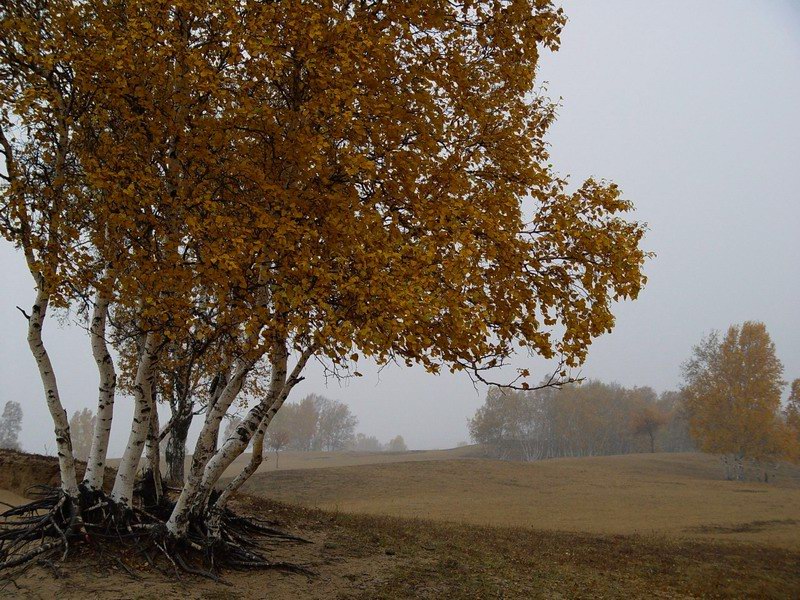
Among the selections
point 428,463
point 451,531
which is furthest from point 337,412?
point 451,531

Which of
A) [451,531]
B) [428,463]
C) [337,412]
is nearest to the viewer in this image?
[451,531]

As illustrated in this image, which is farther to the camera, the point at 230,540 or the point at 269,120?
the point at 230,540

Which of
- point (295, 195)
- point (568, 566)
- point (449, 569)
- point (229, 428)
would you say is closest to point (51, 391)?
point (295, 195)

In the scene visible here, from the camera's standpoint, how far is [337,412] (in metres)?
138

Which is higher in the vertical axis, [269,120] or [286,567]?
[269,120]

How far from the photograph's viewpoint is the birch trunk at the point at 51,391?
29.5 ft

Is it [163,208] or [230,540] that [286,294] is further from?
[230,540]

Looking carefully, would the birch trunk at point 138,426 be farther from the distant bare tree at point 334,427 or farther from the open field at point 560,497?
the distant bare tree at point 334,427

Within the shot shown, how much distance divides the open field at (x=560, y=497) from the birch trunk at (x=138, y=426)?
34.1 feet

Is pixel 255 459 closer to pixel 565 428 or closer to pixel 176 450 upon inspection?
pixel 176 450

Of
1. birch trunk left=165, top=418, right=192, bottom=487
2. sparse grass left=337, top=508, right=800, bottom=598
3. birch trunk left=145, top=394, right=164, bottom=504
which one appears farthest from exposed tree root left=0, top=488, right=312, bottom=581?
birch trunk left=165, top=418, right=192, bottom=487

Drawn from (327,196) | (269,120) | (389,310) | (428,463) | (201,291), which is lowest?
(428,463)

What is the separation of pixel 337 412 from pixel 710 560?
12885 cm

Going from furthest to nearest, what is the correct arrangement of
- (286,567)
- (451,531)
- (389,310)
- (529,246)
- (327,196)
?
(451,531) → (286,567) → (529,246) → (327,196) → (389,310)
